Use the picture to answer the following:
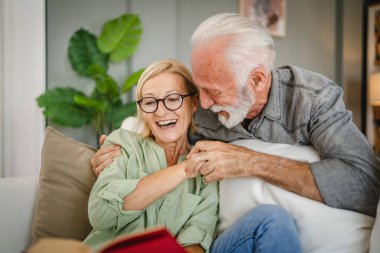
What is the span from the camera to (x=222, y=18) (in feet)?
4.28

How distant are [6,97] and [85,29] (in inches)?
33.7

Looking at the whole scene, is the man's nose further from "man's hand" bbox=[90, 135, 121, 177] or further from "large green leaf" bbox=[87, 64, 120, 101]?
"large green leaf" bbox=[87, 64, 120, 101]

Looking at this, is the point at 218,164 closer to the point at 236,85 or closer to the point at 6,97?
the point at 236,85

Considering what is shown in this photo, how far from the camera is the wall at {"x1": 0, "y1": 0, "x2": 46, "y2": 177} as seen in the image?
100 inches

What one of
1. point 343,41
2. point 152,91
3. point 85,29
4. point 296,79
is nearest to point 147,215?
point 152,91

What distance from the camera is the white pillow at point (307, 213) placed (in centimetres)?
107

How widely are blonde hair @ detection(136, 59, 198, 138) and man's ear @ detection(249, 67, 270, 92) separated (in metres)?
0.23

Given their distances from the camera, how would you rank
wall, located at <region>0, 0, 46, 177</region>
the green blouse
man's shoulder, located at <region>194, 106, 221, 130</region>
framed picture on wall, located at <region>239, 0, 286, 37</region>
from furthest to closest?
framed picture on wall, located at <region>239, 0, 286, 37</region> → wall, located at <region>0, 0, 46, 177</region> → man's shoulder, located at <region>194, 106, 221, 130</region> → the green blouse

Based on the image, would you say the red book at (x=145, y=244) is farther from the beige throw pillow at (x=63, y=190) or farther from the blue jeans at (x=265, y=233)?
Result: the beige throw pillow at (x=63, y=190)

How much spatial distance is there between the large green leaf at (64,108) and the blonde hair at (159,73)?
143 cm

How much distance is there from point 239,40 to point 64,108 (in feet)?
6.27

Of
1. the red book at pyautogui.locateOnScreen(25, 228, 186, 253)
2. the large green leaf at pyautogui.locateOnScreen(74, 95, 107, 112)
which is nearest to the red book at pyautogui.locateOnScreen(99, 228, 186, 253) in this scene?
the red book at pyautogui.locateOnScreen(25, 228, 186, 253)

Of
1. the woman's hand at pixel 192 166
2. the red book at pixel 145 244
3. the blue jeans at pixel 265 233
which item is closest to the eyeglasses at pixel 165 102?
the woman's hand at pixel 192 166

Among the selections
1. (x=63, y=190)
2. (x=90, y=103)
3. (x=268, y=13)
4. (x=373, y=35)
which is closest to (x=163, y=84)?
(x=63, y=190)
